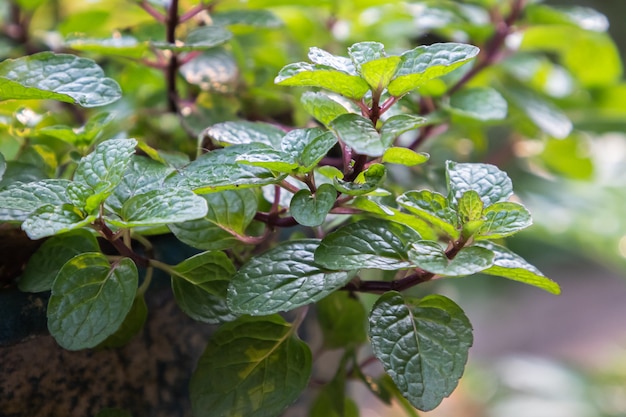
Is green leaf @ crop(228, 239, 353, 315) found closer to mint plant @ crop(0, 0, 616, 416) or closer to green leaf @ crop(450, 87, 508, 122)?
mint plant @ crop(0, 0, 616, 416)

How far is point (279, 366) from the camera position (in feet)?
1.32

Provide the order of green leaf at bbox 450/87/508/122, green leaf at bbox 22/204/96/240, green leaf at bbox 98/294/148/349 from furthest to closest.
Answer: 1. green leaf at bbox 450/87/508/122
2. green leaf at bbox 98/294/148/349
3. green leaf at bbox 22/204/96/240

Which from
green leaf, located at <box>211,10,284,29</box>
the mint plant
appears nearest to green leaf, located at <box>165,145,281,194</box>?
the mint plant

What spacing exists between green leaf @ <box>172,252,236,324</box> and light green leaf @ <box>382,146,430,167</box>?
133 millimetres

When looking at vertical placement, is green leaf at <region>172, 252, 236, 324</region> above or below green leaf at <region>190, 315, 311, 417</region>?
above

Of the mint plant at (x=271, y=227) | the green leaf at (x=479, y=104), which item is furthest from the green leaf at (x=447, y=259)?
the green leaf at (x=479, y=104)

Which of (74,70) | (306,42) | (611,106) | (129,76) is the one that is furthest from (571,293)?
(74,70)

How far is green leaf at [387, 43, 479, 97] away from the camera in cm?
34

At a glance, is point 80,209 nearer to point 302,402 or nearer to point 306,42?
point 302,402

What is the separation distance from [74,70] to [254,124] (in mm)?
132

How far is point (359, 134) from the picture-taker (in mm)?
326

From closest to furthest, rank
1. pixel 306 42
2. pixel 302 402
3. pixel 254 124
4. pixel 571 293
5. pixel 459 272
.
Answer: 1. pixel 459 272
2. pixel 254 124
3. pixel 302 402
4. pixel 306 42
5. pixel 571 293

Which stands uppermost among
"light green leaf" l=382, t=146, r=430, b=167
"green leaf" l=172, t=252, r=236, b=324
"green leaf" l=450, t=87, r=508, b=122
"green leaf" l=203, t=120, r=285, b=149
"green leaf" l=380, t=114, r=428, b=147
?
"green leaf" l=380, t=114, r=428, b=147

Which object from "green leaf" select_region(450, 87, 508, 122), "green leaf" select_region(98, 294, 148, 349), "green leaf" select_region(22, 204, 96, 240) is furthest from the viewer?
"green leaf" select_region(450, 87, 508, 122)
